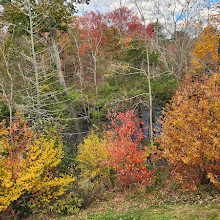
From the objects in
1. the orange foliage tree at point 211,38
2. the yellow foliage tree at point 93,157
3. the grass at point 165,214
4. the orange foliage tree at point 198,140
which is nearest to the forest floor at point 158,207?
the grass at point 165,214

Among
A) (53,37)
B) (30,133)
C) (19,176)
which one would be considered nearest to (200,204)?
(19,176)

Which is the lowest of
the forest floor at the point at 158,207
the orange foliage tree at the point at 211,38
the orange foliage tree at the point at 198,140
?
the forest floor at the point at 158,207

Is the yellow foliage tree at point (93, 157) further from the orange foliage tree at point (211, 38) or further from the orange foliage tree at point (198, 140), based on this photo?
the orange foliage tree at point (211, 38)

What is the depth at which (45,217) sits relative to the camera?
8.30 metres

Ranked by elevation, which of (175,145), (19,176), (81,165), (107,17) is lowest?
(81,165)

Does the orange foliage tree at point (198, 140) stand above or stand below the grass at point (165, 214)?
above

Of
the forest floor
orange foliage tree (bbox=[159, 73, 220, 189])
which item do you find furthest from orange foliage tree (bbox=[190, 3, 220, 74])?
the forest floor

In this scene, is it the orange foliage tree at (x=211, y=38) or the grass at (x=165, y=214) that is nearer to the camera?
the grass at (x=165, y=214)

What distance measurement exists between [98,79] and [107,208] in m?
19.8

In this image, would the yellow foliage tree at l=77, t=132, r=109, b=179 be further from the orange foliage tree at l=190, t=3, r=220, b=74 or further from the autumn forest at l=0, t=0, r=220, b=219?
the orange foliage tree at l=190, t=3, r=220, b=74

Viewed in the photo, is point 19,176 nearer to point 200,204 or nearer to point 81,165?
point 81,165

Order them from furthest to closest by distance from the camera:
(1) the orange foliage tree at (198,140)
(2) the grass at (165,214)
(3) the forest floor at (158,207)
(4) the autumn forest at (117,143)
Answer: (4) the autumn forest at (117,143) < (1) the orange foliage tree at (198,140) < (3) the forest floor at (158,207) < (2) the grass at (165,214)

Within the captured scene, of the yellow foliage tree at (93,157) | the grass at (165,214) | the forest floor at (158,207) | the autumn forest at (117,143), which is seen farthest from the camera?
the yellow foliage tree at (93,157)

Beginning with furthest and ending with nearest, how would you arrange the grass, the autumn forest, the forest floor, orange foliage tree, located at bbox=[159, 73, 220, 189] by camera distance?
1. the autumn forest
2. orange foliage tree, located at bbox=[159, 73, 220, 189]
3. the forest floor
4. the grass
